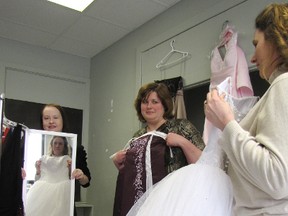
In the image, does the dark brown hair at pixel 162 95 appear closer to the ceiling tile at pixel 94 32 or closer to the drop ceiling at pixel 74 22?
the drop ceiling at pixel 74 22

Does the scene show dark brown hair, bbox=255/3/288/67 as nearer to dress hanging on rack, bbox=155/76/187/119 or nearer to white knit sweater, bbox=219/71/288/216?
white knit sweater, bbox=219/71/288/216

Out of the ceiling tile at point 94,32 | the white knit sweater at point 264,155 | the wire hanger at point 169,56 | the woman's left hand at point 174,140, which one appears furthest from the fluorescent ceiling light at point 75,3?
the white knit sweater at point 264,155

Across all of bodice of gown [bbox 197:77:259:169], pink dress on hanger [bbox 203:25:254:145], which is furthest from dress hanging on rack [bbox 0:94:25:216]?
bodice of gown [bbox 197:77:259:169]

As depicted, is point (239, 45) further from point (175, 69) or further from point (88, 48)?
point (88, 48)

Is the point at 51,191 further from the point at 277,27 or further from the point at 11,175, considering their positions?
the point at 277,27

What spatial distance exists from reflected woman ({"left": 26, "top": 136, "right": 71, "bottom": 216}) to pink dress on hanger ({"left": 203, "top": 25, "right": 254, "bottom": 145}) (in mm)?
869

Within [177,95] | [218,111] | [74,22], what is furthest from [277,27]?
[74,22]

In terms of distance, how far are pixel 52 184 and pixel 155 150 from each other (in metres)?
0.69

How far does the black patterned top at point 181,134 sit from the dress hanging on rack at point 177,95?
17 centimetres

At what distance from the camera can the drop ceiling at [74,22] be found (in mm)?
2281

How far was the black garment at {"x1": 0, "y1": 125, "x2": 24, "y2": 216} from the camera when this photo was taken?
167 centimetres

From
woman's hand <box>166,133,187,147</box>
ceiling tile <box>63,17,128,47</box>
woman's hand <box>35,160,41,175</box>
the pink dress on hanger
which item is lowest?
woman's hand <box>35,160,41,175</box>

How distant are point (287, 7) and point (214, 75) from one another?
3.06 feet

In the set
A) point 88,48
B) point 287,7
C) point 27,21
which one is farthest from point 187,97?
point 287,7
